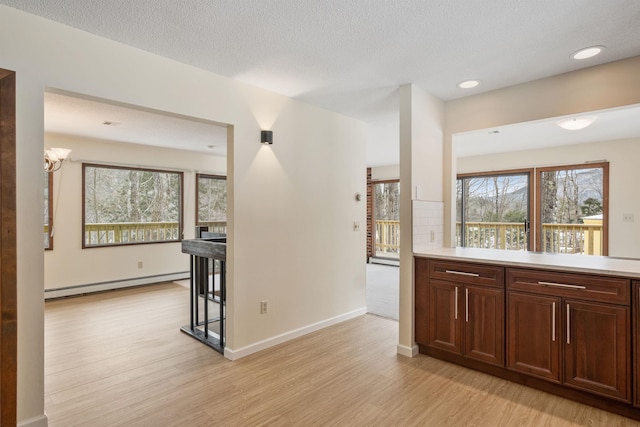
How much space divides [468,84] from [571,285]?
1.82 metres

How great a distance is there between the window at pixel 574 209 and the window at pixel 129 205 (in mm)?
6603

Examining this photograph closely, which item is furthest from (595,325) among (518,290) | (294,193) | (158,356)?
(158,356)

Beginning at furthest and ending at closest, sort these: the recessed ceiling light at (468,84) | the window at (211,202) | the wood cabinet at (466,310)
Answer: the window at (211,202) → the recessed ceiling light at (468,84) → the wood cabinet at (466,310)

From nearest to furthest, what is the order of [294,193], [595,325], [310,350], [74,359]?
[595,325] → [74,359] → [310,350] → [294,193]

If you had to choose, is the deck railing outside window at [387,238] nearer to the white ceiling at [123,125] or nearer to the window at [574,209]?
the window at [574,209]

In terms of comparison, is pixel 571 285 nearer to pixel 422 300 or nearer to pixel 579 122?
pixel 422 300

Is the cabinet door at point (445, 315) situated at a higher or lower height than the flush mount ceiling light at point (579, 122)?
lower

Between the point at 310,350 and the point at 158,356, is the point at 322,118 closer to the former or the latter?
the point at 310,350

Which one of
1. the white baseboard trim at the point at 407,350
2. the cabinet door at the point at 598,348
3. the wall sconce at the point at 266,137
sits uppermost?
the wall sconce at the point at 266,137

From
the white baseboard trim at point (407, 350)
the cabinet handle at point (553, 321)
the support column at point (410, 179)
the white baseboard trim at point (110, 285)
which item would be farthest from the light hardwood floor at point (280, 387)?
the white baseboard trim at point (110, 285)

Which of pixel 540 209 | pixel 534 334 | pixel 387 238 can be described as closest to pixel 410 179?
pixel 534 334

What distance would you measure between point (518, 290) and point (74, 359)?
370 cm

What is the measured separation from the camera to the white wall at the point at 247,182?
6.33ft

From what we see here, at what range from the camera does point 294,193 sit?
134 inches
